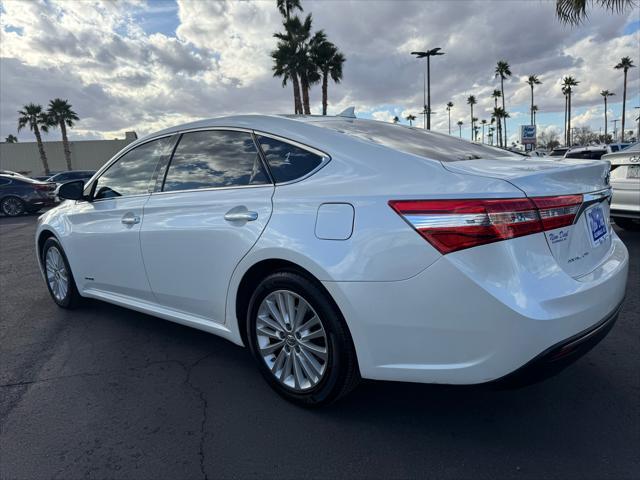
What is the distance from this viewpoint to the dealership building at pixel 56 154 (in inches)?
1880

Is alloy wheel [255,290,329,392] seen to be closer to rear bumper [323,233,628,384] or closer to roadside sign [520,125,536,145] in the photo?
rear bumper [323,233,628,384]

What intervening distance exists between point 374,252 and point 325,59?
2894 centimetres

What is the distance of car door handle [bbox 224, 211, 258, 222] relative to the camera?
8.76ft

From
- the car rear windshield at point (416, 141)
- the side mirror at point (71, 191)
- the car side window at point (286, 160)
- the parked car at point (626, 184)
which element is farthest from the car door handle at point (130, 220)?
the parked car at point (626, 184)

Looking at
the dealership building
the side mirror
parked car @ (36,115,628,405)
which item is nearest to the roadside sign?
parked car @ (36,115,628,405)

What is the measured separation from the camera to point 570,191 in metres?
2.22

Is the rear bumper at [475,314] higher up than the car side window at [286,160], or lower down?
lower down

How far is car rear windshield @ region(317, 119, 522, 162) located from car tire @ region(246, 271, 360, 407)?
880mm

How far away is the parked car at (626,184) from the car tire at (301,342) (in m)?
5.54

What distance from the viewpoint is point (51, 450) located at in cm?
241

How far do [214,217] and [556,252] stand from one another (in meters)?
1.88

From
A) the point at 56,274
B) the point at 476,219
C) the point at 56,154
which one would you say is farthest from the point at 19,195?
the point at 56,154

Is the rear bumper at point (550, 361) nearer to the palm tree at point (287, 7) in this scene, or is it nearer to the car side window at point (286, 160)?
the car side window at point (286, 160)

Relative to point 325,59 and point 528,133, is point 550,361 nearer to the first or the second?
point 325,59
